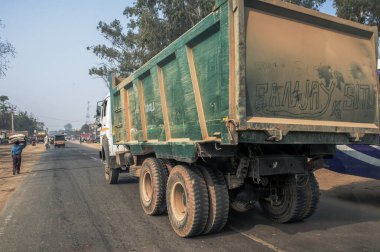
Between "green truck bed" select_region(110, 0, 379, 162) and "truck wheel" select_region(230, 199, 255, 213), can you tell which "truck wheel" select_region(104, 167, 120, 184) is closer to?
"green truck bed" select_region(110, 0, 379, 162)

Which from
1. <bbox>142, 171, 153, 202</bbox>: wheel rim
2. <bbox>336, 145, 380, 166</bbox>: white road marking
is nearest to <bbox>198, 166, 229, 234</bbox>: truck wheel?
<bbox>142, 171, 153, 202</bbox>: wheel rim

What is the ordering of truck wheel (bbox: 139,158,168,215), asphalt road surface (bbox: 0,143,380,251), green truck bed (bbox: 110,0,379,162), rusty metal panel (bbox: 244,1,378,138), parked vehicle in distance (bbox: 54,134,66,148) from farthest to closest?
parked vehicle in distance (bbox: 54,134,66,148), truck wheel (bbox: 139,158,168,215), asphalt road surface (bbox: 0,143,380,251), rusty metal panel (bbox: 244,1,378,138), green truck bed (bbox: 110,0,379,162)

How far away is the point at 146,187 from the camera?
291 inches

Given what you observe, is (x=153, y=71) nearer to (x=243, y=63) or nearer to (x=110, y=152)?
(x=243, y=63)

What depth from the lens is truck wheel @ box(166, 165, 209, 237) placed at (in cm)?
509

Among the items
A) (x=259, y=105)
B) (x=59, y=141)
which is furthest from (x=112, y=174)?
(x=59, y=141)

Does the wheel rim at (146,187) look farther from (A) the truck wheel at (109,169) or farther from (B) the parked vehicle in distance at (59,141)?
(B) the parked vehicle in distance at (59,141)

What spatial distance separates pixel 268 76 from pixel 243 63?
49 centimetres

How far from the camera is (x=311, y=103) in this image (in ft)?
16.6

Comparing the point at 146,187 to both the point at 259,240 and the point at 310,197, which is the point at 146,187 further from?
the point at 310,197

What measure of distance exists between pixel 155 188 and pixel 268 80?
3055 millimetres

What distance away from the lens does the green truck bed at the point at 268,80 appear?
14.5 ft

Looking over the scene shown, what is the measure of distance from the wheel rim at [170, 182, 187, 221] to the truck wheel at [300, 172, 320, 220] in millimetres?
2022

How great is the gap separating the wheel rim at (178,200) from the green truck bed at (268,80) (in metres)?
0.52
